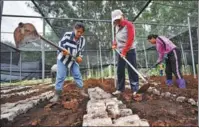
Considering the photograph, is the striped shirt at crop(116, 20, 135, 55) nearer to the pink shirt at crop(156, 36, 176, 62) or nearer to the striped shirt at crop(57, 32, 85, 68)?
the striped shirt at crop(57, 32, 85, 68)

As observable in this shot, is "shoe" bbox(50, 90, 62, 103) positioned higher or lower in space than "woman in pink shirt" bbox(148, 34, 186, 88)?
lower

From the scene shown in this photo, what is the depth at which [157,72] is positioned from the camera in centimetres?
760

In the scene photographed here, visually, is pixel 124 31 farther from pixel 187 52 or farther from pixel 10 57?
pixel 10 57

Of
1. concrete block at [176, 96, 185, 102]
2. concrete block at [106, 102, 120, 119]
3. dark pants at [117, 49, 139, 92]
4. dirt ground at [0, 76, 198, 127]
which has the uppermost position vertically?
dark pants at [117, 49, 139, 92]

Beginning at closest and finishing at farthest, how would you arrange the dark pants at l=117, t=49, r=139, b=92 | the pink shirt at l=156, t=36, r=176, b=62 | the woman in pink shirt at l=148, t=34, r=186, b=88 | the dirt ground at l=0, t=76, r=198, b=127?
the dirt ground at l=0, t=76, r=198, b=127, the dark pants at l=117, t=49, r=139, b=92, the woman in pink shirt at l=148, t=34, r=186, b=88, the pink shirt at l=156, t=36, r=176, b=62

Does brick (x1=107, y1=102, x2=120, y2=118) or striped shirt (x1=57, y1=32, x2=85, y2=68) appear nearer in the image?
brick (x1=107, y1=102, x2=120, y2=118)

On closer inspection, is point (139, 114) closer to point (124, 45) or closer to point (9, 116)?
point (9, 116)

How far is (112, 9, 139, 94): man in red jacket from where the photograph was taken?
2.67m

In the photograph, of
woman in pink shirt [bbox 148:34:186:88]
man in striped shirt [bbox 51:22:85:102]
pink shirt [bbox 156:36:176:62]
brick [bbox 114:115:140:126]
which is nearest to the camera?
brick [bbox 114:115:140:126]

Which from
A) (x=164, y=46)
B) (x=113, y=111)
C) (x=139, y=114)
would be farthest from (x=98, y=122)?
(x=164, y=46)

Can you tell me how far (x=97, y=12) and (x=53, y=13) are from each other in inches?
48.4

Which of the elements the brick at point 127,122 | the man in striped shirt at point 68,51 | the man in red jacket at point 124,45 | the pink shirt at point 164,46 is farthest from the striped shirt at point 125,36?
the brick at point 127,122

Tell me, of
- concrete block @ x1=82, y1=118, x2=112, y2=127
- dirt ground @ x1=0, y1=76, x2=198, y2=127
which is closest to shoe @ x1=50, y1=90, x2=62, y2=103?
dirt ground @ x1=0, y1=76, x2=198, y2=127

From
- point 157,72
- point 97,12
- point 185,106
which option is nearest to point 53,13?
point 97,12
